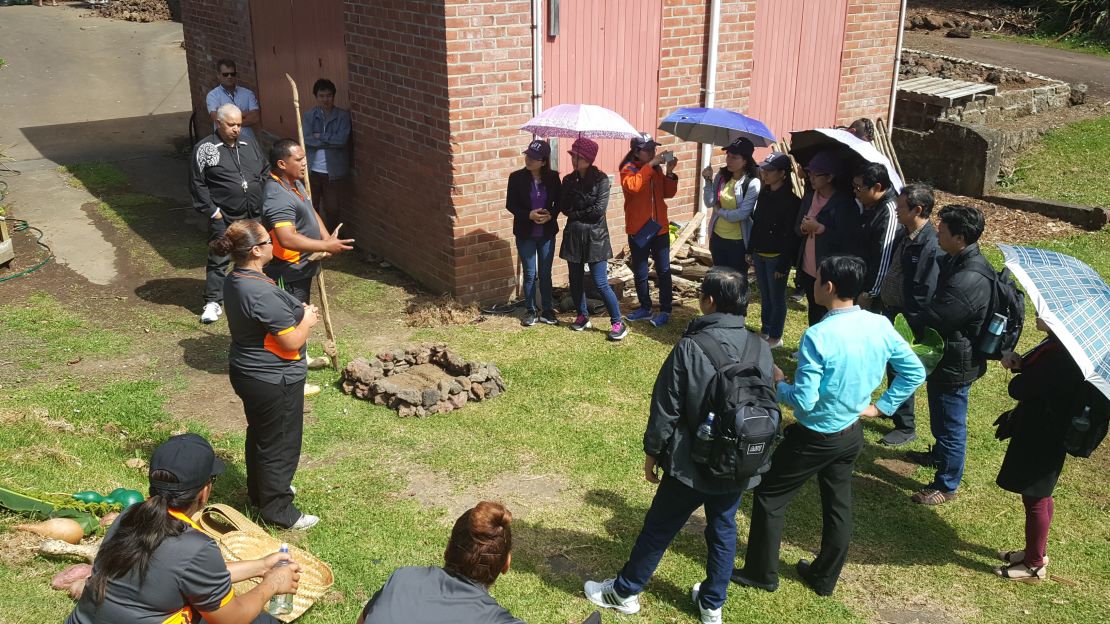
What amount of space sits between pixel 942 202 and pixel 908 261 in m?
6.82

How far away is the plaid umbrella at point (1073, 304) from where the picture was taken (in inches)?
163

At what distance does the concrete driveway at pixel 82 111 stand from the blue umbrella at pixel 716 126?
6.02 metres

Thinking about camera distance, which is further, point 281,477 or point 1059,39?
point 1059,39

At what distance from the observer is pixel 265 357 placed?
495 cm

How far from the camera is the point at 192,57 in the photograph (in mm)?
13375

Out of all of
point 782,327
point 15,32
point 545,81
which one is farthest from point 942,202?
point 15,32

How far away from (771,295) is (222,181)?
5.12 meters

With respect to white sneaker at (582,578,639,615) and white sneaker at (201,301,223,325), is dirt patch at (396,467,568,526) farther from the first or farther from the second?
white sneaker at (201,301,223,325)

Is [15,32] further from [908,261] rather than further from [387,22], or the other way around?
[908,261]

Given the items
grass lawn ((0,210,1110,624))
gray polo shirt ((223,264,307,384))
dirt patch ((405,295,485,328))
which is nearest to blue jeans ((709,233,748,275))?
grass lawn ((0,210,1110,624))

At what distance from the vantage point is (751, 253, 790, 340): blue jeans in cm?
789

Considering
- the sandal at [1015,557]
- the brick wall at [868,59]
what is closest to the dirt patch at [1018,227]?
the brick wall at [868,59]

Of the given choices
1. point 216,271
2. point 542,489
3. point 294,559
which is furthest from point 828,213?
point 216,271

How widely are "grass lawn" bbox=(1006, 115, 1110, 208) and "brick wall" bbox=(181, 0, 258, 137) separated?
34.2 feet
